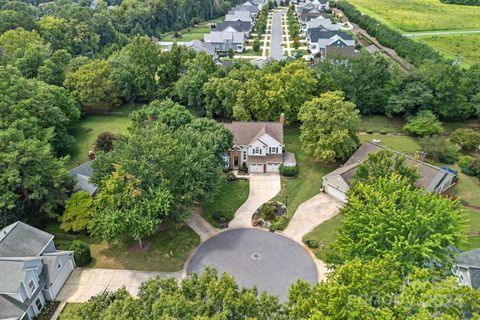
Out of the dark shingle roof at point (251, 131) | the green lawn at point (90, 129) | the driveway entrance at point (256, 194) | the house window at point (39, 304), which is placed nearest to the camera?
the house window at point (39, 304)

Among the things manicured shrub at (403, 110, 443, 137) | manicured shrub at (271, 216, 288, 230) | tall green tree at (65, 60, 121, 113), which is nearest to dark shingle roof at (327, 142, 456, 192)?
manicured shrub at (271, 216, 288, 230)

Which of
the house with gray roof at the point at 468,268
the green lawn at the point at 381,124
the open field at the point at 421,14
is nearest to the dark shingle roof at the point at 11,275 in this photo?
the house with gray roof at the point at 468,268

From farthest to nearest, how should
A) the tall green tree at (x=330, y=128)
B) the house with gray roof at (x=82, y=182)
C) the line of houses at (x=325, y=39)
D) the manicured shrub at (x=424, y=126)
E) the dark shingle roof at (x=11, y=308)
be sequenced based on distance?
1. the line of houses at (x=325, y=39)
2. the manicured shrub at (x=424, y=126)
3. the tall green tree at (x=330, y=128)
4. the house with gray roof at (x=82, y=182)
5. the dark shingle roof at (x=11, y=308)

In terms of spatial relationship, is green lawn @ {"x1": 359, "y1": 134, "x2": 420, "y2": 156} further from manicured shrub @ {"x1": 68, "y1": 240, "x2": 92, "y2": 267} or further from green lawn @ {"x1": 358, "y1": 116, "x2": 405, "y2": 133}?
manicured shrub @ {"x1": 68, "y1": 240, "x2": 92, "y2": 267}

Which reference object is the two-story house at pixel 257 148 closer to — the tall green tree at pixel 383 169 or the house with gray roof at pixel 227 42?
the tall green tree at pixel 383 169

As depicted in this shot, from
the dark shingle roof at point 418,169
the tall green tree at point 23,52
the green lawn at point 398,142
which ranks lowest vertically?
the green lawn at point 398,142

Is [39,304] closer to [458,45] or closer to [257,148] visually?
[257,148]
